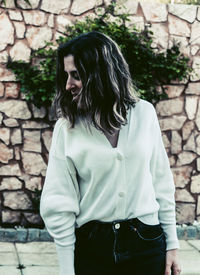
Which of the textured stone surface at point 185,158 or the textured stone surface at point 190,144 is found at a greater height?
the textured stone surface at point 190,144

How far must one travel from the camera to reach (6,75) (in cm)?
458

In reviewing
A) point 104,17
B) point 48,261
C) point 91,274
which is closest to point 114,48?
point 91,274

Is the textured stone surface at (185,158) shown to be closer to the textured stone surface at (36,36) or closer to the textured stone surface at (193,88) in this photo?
the textured stone surface at (193,88)

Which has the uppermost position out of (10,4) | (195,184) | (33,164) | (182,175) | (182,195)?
(10,4)

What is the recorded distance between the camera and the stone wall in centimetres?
459

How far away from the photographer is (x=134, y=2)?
4730mm

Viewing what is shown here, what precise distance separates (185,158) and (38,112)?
1.83 meters

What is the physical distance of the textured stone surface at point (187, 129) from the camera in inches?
195

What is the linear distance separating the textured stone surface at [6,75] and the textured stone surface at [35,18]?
1.91 ft

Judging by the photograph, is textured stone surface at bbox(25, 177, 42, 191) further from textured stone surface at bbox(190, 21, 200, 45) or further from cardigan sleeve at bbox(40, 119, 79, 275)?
cardigan sleeve at bbox(40, 119, 79, 275)

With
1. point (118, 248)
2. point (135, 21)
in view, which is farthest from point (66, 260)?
point (135, 21)

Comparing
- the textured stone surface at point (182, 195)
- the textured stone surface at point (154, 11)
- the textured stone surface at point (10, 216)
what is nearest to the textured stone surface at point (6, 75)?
the textured stone surface at point (10, 216)

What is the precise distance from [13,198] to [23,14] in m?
2.05

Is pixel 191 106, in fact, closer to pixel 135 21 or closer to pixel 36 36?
pixel 135 21
